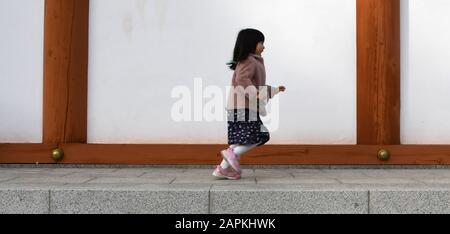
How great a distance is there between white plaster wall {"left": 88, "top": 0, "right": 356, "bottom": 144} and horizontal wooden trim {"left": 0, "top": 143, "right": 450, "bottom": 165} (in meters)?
0.19

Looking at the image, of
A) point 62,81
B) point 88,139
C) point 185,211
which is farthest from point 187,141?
point 185,211

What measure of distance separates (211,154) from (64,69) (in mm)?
1919

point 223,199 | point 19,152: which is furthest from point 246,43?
point 19,152

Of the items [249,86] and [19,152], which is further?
[19,152]

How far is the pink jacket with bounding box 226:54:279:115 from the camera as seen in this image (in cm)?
409

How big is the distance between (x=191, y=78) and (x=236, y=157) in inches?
57.4

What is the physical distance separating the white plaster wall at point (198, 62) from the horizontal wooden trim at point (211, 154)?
189mm

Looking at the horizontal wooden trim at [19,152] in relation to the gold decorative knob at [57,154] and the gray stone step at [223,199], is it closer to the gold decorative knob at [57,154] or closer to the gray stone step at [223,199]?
the gold decorative knob at [57,154]

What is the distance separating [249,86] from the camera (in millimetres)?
4090

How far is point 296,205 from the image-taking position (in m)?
3.46

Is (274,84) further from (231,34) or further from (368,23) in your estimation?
(368,23)

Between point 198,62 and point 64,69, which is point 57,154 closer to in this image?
point 64,69
